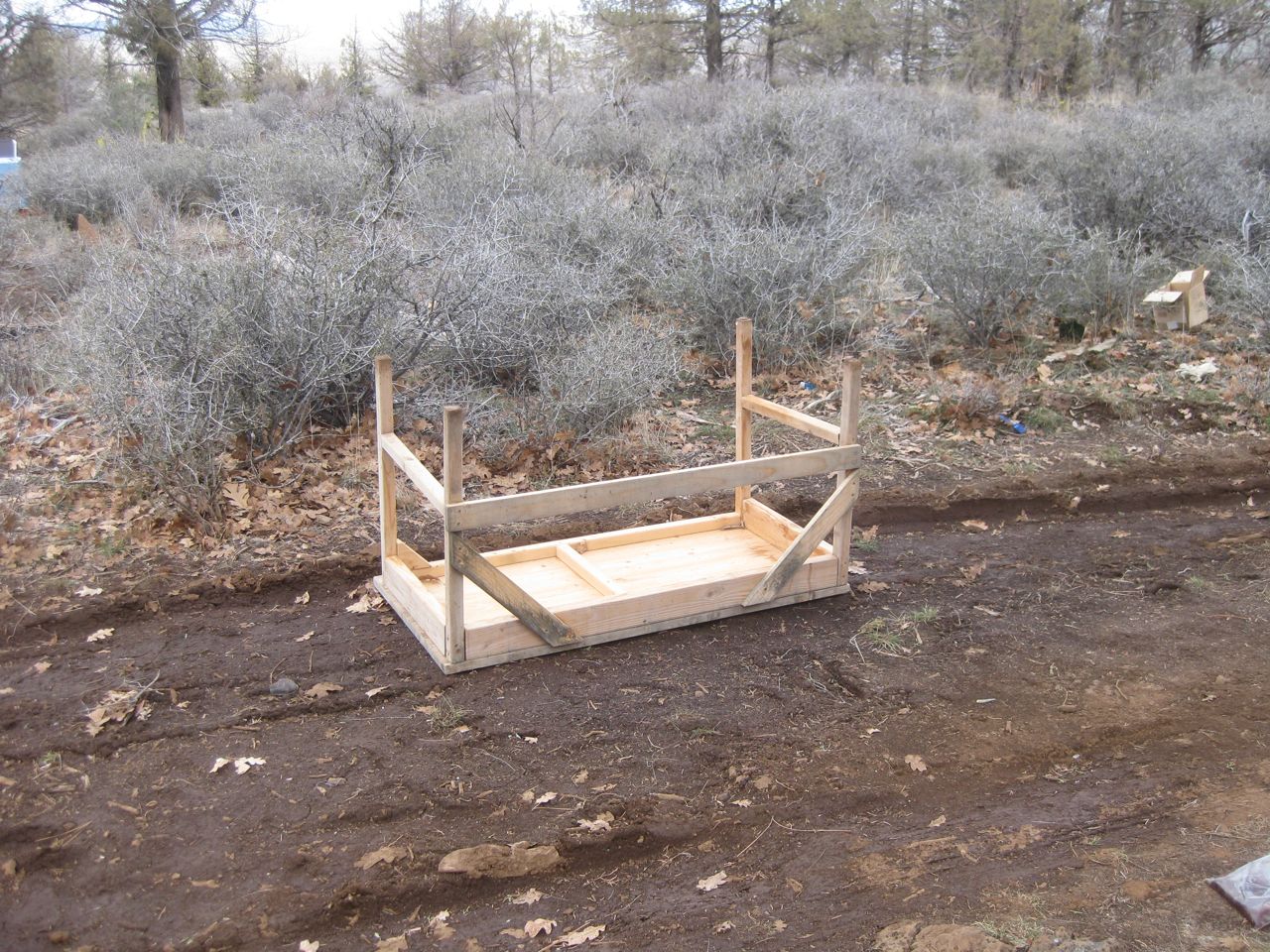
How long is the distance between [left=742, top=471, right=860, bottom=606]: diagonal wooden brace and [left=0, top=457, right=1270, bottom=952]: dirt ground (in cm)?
14

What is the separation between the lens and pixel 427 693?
4.33m

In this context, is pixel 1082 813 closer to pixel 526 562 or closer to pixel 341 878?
pixel 341 878

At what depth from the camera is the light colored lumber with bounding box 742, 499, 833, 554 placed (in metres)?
5.37

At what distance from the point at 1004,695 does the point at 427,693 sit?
2315mm

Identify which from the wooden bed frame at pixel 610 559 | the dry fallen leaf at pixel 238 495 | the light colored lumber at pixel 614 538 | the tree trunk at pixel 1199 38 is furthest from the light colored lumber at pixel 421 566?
the tree trunk at pixel 1199 38

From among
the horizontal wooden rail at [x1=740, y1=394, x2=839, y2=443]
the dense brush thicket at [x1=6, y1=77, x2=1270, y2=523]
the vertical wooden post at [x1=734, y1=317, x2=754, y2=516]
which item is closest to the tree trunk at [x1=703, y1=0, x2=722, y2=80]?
the dense brush thicket at [x1=6, y1=77, x2=1270, y2=523]

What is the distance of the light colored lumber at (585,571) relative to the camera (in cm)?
489

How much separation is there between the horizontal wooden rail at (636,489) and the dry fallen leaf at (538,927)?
1516 mm

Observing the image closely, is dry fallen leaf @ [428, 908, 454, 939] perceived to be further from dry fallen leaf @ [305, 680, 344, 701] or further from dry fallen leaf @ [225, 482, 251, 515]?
dry fallen leaf @ [225, 482, 251, 515]

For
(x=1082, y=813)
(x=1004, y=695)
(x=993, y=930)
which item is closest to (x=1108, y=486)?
(x=1004, y=695)

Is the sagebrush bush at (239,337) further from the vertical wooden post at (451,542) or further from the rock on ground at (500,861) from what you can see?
the rock on ground at (500,861)

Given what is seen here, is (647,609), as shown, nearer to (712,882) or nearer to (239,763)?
(712,882)

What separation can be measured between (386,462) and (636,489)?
122 centimetres

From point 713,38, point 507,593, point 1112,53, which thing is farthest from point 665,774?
point 1112,53
